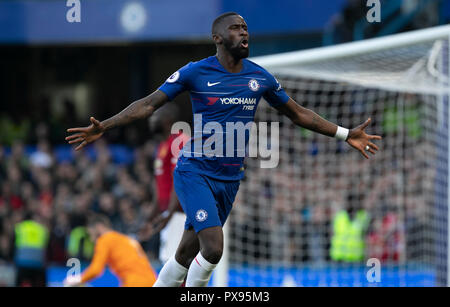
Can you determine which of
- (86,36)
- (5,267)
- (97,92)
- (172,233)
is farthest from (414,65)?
(97,92)

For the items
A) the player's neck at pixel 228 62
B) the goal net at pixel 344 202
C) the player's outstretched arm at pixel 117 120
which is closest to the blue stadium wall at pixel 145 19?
the goal net at pixel 344 202

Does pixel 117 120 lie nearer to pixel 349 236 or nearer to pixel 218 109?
pixel 218 109

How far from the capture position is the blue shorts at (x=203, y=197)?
17.8 ft

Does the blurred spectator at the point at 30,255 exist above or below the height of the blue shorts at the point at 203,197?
below

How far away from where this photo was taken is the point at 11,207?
16.0 m

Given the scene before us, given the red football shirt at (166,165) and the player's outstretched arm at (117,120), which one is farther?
the red football shirt at (166,165)

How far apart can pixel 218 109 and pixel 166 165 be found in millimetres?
2486

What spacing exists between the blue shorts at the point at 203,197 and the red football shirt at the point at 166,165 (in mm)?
1996

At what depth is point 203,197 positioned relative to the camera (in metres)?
5.47

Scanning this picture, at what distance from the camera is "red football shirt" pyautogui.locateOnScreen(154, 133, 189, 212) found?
774 cm

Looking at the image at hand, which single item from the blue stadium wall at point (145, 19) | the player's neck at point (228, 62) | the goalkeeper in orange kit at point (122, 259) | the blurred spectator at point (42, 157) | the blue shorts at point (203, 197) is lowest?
the goalkeeper in orange kit at point (122, 259)

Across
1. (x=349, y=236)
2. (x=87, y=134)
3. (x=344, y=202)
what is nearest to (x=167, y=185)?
(x=87, y=134)

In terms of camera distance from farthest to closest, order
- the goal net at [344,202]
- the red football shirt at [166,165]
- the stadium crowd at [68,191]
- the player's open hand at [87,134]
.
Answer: the stadium crowd at [68,191]
the goal net at [344,202]
the red football shirt at [166,165]
the player's open hand at [87,134]

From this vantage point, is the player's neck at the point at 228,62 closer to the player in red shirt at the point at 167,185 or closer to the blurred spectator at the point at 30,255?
the player in red shirt at the point at 167,185
